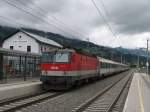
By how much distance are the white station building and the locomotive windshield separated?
38.8 metres

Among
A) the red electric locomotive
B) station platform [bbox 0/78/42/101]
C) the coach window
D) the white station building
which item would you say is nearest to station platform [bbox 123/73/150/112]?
the red electric locomotive

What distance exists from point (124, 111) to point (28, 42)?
51500 millimetres

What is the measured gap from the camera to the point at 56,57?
75.7 ft

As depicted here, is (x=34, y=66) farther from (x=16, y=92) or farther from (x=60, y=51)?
(x=16, y=92)

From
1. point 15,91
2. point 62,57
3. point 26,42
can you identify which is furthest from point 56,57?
point 26,42

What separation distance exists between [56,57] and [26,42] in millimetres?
41658

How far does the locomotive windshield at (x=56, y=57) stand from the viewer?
22.7 meters

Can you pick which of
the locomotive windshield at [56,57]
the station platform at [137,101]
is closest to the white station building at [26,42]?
the locomotive windshield at [56,57]

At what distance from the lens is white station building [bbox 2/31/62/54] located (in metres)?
62.5

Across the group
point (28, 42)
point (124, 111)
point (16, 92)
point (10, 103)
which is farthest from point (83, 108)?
point (28, 42)

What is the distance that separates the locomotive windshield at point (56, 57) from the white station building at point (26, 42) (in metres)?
38.8

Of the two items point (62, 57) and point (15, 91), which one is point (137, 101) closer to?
point (15, 91)

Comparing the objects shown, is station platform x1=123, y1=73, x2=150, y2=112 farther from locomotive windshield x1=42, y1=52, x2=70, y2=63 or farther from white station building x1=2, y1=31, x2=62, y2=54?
white station building x1=2, y1=31, x2=62, y2=54

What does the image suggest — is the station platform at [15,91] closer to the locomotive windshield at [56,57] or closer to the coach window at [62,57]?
the locomotive windshield at [56,57]
